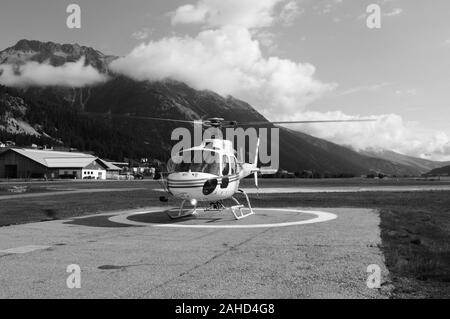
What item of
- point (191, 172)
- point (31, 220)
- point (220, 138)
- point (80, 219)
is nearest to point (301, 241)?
point (191, 172)

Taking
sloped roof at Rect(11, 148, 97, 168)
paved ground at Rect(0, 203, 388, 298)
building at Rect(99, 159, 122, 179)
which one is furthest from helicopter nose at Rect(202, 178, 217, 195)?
building at Rect(99, 159, 122, 179)

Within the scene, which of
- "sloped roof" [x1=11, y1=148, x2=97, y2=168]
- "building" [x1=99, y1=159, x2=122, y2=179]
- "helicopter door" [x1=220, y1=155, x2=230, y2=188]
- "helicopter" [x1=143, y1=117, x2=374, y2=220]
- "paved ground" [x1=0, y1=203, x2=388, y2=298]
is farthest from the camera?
"building" [x1=99, y1=159, x2=122, y2=179]

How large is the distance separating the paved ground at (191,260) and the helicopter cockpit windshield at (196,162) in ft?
8.18

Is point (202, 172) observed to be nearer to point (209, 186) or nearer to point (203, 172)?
point (203, 172)

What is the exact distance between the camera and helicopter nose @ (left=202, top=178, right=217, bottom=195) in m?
19.8

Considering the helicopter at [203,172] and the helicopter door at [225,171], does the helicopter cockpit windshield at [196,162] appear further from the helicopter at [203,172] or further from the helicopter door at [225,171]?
the helicopter door at [225,171]

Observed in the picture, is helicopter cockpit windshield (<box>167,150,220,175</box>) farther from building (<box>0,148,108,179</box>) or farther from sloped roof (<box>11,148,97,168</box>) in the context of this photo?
sloped roof (<box>11,148,97,168</box>)

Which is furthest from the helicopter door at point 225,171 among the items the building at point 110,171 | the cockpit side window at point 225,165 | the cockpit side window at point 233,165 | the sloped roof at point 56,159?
the building at point 110,171

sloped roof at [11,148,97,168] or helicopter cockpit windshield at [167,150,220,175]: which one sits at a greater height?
sloped roof at [11,148,97,168]

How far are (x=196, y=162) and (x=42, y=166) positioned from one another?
14077cm

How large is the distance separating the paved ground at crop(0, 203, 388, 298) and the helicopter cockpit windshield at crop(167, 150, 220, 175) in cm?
249

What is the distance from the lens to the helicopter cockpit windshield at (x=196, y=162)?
19.9m

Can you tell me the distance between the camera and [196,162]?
20000 mm

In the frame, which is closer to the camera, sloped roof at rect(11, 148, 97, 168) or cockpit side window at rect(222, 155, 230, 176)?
cockpit side window at rect(222, 155, 230, 176)
